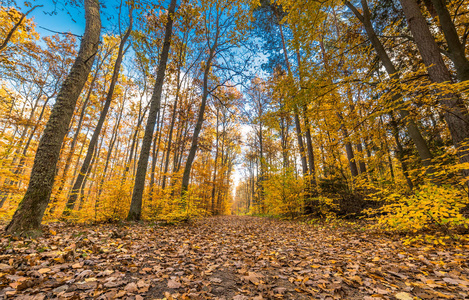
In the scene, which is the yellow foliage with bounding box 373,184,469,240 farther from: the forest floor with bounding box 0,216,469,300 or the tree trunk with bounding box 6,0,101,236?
the tree trunk with bounding box 6,0,101,236

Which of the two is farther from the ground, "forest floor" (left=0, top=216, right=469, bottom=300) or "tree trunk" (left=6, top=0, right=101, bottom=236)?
"tree trunk" (left=6, top=0, right=101, bottom=236)

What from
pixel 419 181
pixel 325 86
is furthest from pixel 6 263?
pixel 419 181

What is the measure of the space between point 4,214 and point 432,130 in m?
12.3

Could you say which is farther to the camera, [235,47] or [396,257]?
[235,47]

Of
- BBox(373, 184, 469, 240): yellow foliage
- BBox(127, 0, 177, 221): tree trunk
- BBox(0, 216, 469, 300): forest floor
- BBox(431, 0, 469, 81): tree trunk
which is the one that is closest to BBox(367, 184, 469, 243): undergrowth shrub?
BBox(373, 184, 469, 240): yellow foliage

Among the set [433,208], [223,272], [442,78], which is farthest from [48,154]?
[442,78]

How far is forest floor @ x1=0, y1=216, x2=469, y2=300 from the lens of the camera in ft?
5.58

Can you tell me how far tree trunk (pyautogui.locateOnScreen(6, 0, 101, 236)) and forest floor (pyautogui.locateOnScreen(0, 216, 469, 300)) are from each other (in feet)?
1.30

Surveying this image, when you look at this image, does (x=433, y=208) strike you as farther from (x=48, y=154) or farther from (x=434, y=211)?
(x=48, y=154)

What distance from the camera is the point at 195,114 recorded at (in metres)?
14.1

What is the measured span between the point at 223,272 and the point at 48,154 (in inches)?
157

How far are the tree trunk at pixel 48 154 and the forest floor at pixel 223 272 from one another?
395mm

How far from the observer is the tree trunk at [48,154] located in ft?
10.3

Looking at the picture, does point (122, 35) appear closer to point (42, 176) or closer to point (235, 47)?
point (235, 47)
